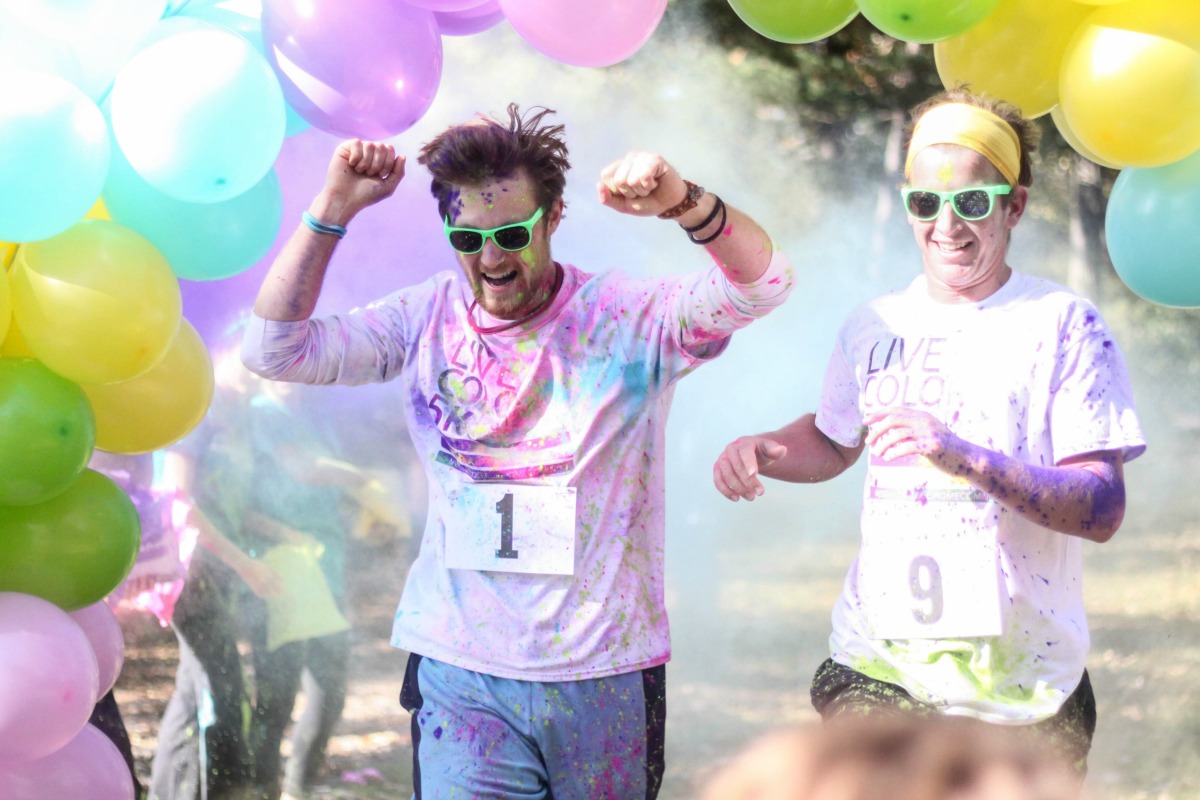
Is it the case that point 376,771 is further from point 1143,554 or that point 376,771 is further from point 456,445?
point 1143,554

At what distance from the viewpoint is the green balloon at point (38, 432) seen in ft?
8.74

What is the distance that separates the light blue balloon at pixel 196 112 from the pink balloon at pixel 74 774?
1155 millimetres

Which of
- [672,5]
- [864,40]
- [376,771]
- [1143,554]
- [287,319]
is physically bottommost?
[376,771]

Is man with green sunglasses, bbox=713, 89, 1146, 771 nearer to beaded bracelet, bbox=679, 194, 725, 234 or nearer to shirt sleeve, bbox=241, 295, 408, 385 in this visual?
beaded bracelet, bbox=679, 194, 725, 234

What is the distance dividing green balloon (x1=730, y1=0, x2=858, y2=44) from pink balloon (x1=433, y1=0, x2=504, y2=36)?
57 centimetres

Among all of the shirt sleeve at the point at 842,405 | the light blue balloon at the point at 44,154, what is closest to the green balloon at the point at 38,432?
the light blue balloon at the point at 44,154

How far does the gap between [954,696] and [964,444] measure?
46 centimetres

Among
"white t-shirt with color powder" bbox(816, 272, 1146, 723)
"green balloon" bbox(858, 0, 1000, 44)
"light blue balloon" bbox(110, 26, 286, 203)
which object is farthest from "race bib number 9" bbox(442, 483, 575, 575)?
"green balloon" bbox(858, 0, 1000, 44)

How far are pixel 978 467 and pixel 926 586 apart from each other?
27cm

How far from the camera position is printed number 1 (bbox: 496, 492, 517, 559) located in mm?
2775

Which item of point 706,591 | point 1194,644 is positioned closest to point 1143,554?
point 1194,644

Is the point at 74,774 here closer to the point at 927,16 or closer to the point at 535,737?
the point at 535,737

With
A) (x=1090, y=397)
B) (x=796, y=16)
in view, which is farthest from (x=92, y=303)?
(x=1090, y=397)

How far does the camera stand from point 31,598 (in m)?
2.81
